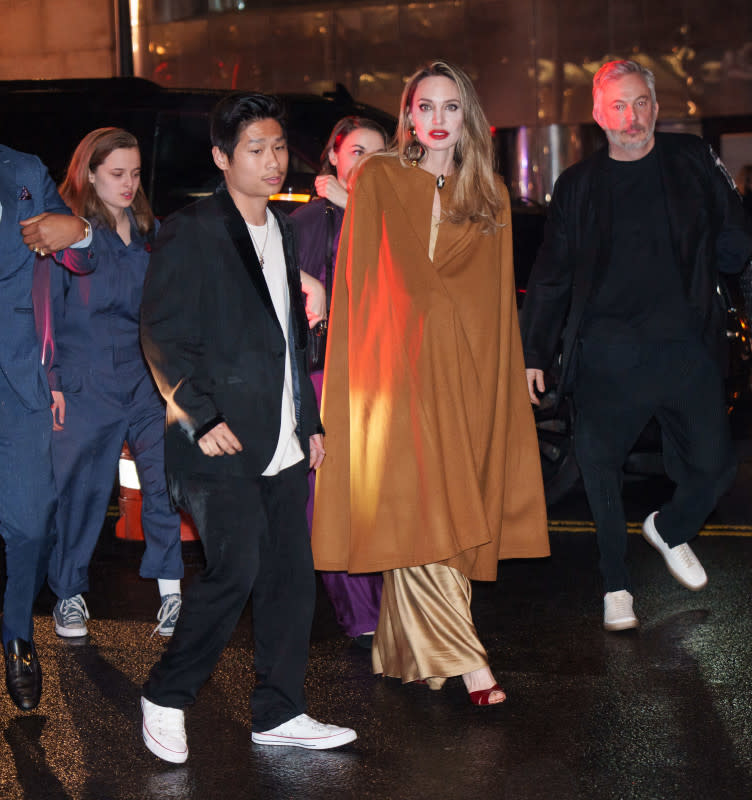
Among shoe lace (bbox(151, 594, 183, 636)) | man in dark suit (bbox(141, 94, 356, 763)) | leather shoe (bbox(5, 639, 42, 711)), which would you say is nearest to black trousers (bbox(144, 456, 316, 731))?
man in dark suit (bbox(141, 94, 356, 763))

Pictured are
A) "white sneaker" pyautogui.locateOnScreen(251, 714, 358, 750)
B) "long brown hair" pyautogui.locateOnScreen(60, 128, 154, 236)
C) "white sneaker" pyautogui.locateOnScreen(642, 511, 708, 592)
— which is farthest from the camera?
"white sneaker" pyautogui.locateOnScreen(642, 511, 708, 592)

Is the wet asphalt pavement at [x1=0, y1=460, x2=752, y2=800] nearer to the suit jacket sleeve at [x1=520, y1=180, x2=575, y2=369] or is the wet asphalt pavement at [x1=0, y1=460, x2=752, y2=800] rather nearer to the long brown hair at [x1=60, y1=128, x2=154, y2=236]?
the suit jacket sleeve at [x1=520, y1=180, x2=575, y2=369]

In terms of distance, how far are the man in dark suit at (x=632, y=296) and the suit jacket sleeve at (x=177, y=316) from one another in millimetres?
1850

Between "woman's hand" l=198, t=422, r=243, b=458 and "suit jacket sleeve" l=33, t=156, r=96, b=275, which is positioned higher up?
"suit jacket sleeve" l=33, t=156, r=96, b=275

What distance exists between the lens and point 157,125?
8.27 m

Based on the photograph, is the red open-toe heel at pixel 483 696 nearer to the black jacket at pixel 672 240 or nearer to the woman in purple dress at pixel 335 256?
the woman in purple dress at pixel 335 256

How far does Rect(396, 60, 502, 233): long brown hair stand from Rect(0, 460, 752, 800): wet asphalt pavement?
5.40 feet

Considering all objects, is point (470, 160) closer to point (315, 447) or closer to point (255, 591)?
point (315, 447)

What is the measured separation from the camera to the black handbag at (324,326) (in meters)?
5.08

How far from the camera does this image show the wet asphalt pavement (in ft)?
12.3

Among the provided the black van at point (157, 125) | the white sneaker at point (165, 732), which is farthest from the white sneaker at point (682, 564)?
the black van at point (157, 125)

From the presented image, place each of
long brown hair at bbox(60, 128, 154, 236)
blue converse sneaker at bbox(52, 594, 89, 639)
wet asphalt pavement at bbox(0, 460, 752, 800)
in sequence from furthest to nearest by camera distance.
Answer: long brown hair at bbox(60, 128, 154, 236), blue converse sneaker at bbox(52, 594, 89, 639), wet asphalt pavement at bbox(0, 460, 752, 800)

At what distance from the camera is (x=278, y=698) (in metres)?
4.06

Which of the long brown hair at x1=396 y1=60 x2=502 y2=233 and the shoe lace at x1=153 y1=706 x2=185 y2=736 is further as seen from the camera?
the long brown hair at x1=396 y1=60 x2=502 y2=233
